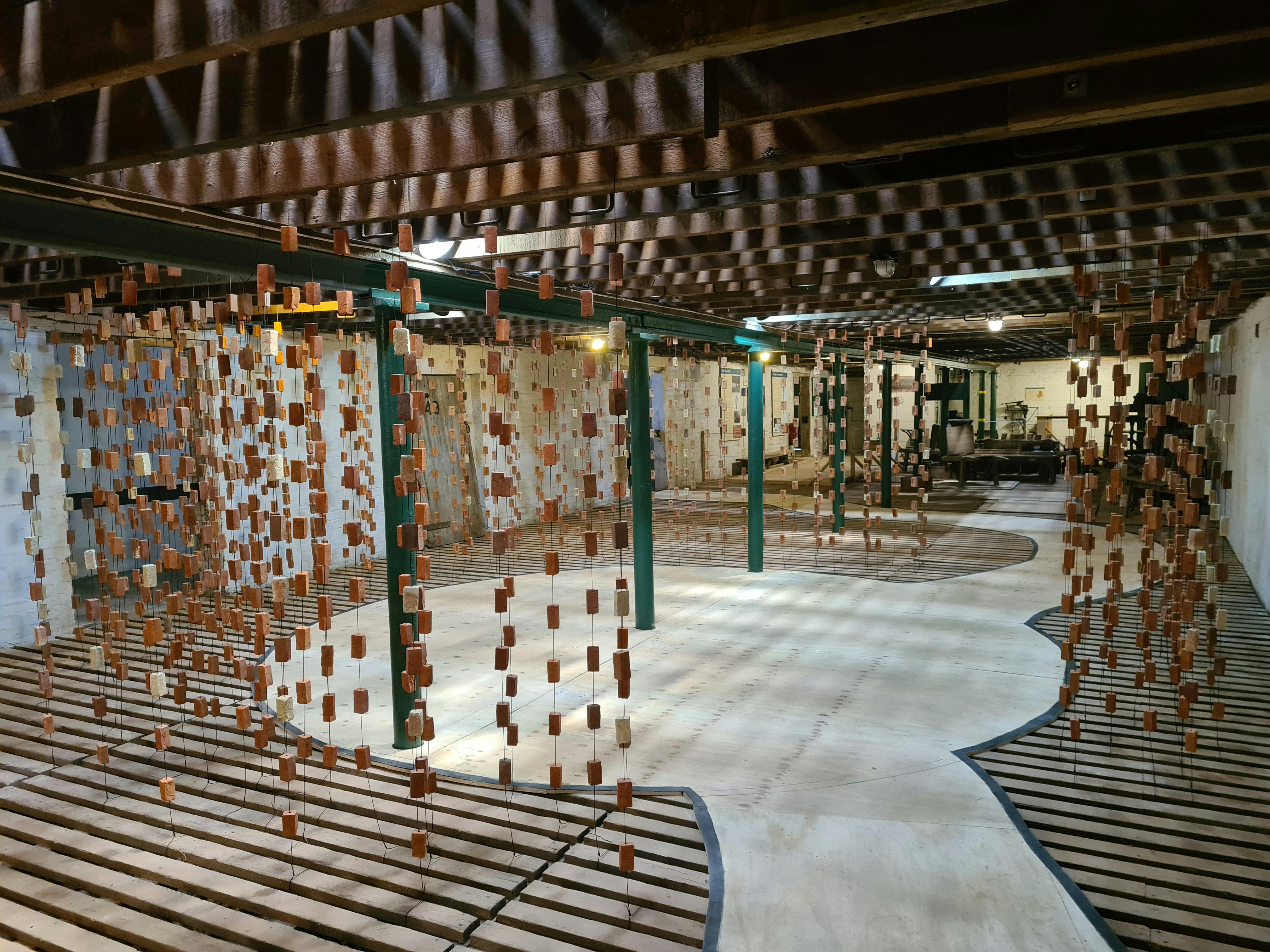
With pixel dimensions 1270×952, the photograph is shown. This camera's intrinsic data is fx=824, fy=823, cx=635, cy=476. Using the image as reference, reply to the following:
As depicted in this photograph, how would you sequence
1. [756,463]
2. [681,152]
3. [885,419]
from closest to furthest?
1. [681,152]
2. [756,463]
3. [885,419]

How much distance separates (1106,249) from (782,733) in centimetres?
356

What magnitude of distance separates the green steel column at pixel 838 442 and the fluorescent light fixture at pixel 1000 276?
394cm

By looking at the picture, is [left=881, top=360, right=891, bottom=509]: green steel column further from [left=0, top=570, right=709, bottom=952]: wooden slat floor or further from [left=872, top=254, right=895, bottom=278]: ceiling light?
[left=0, top=570, right=709, bottom=952]: wooden slat floor

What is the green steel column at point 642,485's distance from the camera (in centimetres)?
715

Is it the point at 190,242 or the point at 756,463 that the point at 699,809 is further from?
the point at 756,463

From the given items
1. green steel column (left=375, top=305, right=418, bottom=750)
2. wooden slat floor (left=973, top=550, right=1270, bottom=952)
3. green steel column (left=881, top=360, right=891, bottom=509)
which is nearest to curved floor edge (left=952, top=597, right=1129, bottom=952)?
wooden slat floor (left=973, top=550, right=1270, bottom=952)

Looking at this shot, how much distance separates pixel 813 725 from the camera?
494 cm

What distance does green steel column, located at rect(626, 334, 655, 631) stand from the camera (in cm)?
715

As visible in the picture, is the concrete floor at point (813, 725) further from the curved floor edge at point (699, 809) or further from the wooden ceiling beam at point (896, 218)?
the wooden ceiling beam at point (896, 218)

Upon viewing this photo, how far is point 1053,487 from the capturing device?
17438 millimetres

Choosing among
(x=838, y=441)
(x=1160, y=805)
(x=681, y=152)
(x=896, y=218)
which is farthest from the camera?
(x=838, y=441)

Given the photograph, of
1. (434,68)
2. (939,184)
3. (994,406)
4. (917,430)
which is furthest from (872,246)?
(994,406)

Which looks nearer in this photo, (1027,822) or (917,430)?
(1027,822)

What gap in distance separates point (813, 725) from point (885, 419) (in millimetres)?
9721
